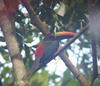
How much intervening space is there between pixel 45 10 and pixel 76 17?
212 mm

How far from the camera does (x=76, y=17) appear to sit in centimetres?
238

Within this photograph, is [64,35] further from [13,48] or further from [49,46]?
[13,48]

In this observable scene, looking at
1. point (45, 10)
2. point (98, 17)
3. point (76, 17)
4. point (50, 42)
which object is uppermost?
point (45, 10)

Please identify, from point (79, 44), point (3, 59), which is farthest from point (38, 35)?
point (79, 44)

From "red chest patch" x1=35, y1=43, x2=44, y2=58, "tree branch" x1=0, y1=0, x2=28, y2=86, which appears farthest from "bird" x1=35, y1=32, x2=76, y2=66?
"tree branch" x1=0, y1=0, x2=28, y2=86

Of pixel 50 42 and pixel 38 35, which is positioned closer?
pixel 50 42

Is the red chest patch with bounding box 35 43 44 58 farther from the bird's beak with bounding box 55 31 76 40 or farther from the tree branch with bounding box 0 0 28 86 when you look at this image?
the tree branch with bounding box 0 0 28 86

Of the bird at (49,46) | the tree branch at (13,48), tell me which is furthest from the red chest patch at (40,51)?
the tree branch at (13,48)

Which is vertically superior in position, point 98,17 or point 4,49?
point 4,49

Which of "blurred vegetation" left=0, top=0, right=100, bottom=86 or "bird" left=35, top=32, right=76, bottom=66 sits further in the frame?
"blurred vegetation" left=0, top=0, right=100, bottom=86

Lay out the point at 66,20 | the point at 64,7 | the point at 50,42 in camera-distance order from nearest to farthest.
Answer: the point at 50,42 < the point at 64,7 < the point at 66,20

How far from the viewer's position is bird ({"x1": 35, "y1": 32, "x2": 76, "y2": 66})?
5.97 feet

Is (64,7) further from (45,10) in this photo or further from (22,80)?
(22,80)

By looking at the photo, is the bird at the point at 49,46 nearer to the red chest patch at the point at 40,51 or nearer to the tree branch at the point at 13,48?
the red chest patch at the point at 40,51
